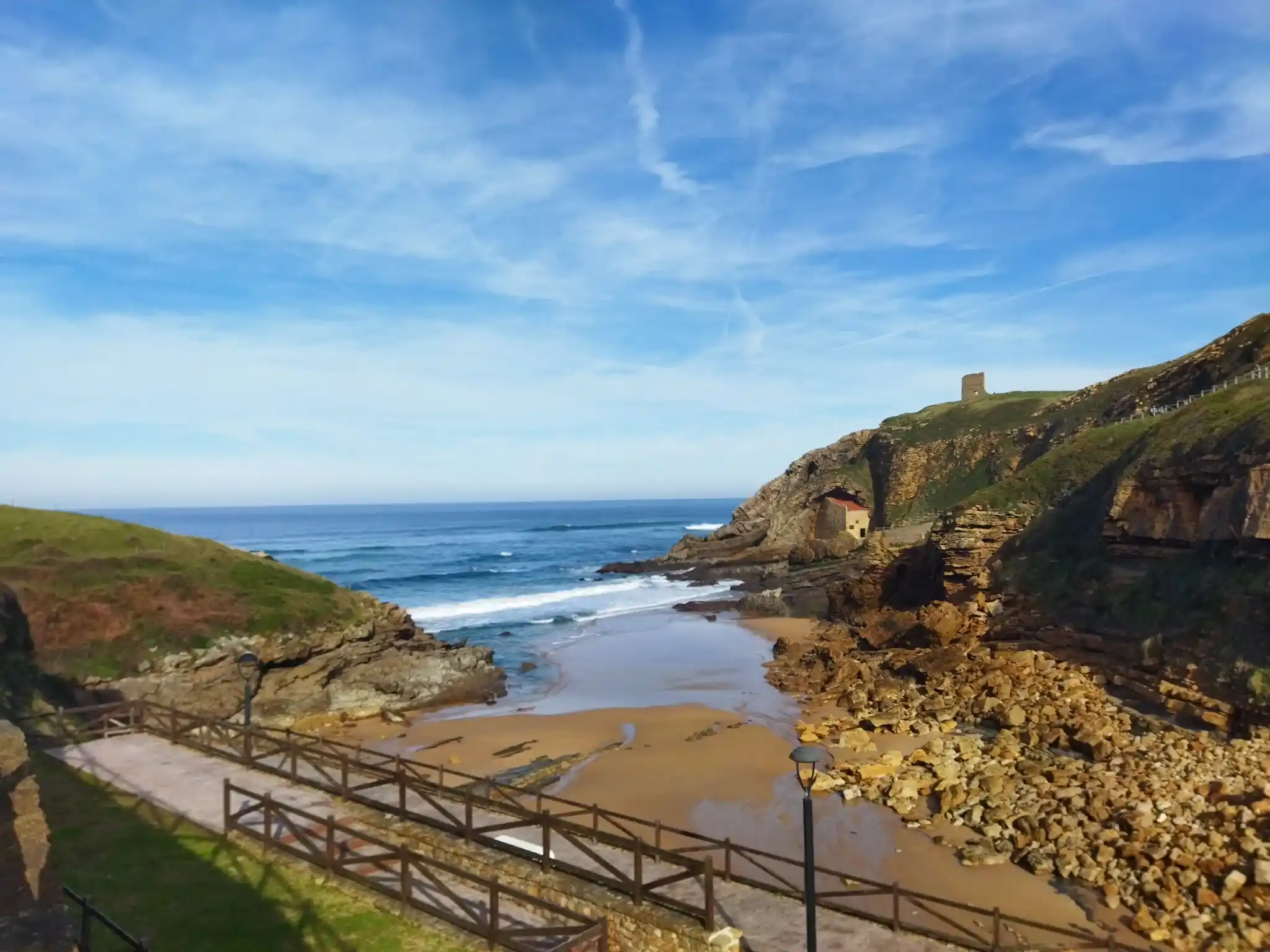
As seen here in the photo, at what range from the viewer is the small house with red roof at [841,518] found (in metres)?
76.1

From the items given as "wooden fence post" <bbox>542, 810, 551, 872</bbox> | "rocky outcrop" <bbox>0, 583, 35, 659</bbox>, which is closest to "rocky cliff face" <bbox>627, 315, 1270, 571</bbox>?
"wooden fence post" <bbox>542, 810, 551, 872</bbox>

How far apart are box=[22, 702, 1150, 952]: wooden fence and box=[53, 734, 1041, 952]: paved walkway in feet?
0.36

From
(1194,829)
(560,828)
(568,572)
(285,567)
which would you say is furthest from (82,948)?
(568,572)

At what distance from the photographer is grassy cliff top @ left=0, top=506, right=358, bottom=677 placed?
92.4 ft

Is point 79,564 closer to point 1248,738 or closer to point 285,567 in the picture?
point 285,567

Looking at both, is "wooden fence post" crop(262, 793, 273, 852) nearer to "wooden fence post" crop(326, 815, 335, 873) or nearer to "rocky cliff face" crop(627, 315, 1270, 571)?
"wooden fence post" crop(326, 815, 335, 873)

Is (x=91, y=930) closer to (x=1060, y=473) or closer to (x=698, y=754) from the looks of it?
(x=698, y=754)

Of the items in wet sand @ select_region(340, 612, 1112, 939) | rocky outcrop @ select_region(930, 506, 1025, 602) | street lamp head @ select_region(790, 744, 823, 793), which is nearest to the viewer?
street lamp head @ select_region(790, 744, 823, 793)

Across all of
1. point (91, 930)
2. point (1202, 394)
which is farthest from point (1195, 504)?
point (91, 930)

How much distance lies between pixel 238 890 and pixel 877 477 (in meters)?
81.9

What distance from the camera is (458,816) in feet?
49.5

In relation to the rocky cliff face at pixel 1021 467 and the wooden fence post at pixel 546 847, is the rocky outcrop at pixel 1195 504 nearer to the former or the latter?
the rocky cliff face at pixel 1021 467

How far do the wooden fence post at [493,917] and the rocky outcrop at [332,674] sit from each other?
20.8 meters

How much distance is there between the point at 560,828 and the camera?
1312 cm
